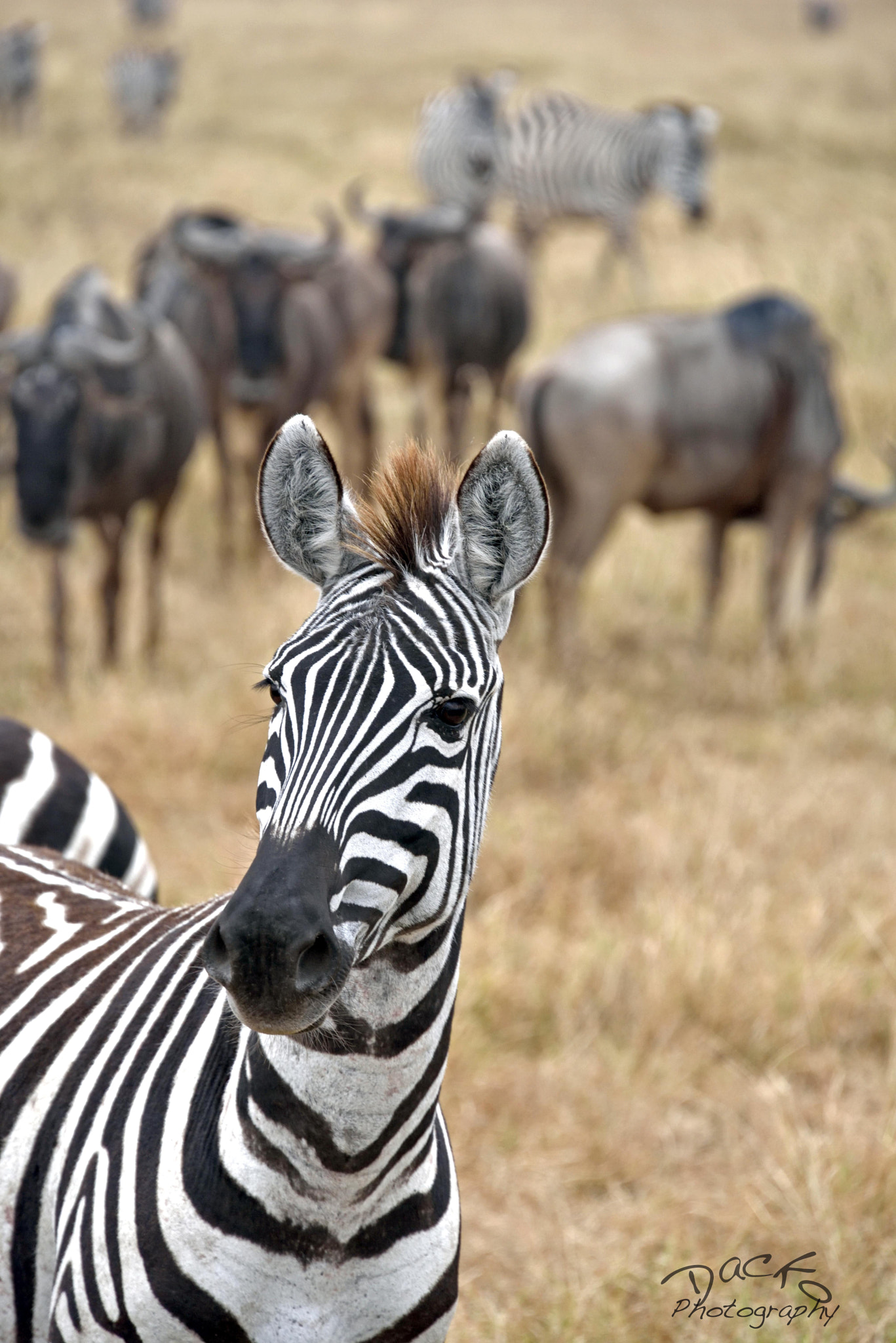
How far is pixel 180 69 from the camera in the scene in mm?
27453

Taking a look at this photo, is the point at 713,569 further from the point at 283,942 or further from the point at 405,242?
the point at 283,942

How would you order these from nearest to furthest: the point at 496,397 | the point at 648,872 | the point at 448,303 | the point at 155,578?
the point at 648,872, the point at 155,578, the point at 448,303, the point at 496,397

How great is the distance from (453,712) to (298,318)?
8027 millimetres

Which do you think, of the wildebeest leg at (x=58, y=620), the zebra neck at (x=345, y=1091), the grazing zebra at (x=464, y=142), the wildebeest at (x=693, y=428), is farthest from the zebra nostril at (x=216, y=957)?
the grazing zebra at (x=464, y=142)

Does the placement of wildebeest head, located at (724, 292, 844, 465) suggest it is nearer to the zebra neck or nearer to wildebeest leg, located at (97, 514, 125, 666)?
wildebeest leg, located at (97, 514, 125, 666)

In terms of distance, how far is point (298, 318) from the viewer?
922cm

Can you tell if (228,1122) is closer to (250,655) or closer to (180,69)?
(250,655)

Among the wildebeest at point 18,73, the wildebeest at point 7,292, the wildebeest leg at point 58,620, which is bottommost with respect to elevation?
the wildebeest leg at point 58,620

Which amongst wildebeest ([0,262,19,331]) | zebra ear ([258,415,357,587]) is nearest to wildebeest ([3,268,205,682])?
wildebeest ([0,262,19,331])

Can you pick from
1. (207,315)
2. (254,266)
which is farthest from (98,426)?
(207,315)

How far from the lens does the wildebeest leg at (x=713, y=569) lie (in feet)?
24.3

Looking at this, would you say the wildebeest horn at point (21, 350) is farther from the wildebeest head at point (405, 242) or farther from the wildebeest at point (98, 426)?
the wildebeest head at point (405, 242)

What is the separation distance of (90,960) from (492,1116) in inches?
66.4

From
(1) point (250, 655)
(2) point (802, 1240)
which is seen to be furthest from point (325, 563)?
(1) point (250, 655)
